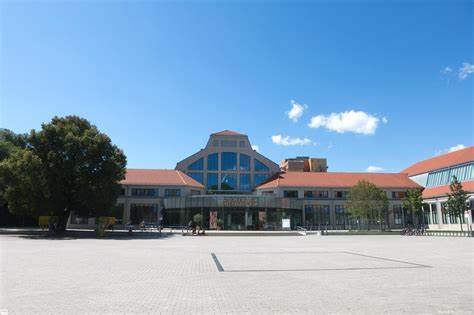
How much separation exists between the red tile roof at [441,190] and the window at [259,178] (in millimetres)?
29165

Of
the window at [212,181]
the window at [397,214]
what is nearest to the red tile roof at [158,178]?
the window at [212,181]

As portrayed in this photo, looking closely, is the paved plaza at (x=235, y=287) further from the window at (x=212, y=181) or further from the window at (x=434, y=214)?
the window at (x=212, y=181)

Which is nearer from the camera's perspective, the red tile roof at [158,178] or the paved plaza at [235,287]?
the paved plaza at [235,287]

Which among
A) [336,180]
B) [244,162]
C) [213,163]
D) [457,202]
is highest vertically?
[244,162]

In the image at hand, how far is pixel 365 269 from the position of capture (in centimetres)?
1514

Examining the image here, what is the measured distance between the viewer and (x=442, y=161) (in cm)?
7025

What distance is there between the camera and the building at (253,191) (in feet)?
204

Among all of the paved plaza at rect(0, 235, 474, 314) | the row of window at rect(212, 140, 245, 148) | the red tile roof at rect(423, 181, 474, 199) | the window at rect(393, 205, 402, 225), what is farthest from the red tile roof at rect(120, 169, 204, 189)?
the paved plaza at rect(0, 235, 474, 314)

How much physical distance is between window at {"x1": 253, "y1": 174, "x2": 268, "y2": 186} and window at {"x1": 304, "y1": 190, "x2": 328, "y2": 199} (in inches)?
382

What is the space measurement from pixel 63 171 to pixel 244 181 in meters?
40.8

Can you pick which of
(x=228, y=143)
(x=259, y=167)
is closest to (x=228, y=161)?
→ (x=228, y=143)

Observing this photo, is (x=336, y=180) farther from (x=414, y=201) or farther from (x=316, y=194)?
(x=414, y=201)

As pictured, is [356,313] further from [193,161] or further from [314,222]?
[193,161]

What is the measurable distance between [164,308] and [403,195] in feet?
241
